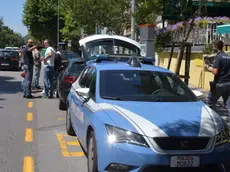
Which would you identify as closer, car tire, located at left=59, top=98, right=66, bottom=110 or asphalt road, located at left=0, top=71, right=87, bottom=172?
asphalt road, located at left=0, top=71, right=87, bottom=172

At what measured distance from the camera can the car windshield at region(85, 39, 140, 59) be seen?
1329cm

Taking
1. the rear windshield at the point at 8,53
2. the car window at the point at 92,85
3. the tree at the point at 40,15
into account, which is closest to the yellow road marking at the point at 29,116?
the car window at the point at 92,85

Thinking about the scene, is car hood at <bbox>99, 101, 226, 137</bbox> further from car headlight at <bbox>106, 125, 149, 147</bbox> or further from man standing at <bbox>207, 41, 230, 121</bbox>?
man standing at <bbox>207, 41, 230, 121</bbox>

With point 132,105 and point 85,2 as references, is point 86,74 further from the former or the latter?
point 85,2

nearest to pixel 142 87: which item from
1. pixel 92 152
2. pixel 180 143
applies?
pixel 92 152

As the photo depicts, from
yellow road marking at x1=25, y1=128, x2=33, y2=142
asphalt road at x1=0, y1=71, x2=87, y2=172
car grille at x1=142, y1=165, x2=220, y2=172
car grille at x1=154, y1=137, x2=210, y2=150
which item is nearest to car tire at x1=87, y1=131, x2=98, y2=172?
asphalt road at x1=0, y1=71, x2=87, y2=172

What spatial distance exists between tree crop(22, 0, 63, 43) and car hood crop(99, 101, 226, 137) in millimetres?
57799

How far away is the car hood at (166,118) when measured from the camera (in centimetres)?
451

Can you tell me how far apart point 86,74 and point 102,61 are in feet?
1.45

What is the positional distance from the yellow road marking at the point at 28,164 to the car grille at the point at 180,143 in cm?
214

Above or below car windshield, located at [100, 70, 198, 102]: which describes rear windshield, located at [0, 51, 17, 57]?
above

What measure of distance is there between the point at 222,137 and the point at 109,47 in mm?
9080

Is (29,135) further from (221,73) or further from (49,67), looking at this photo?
(49,67)

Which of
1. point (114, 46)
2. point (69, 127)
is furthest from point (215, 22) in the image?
point (69, 127)
